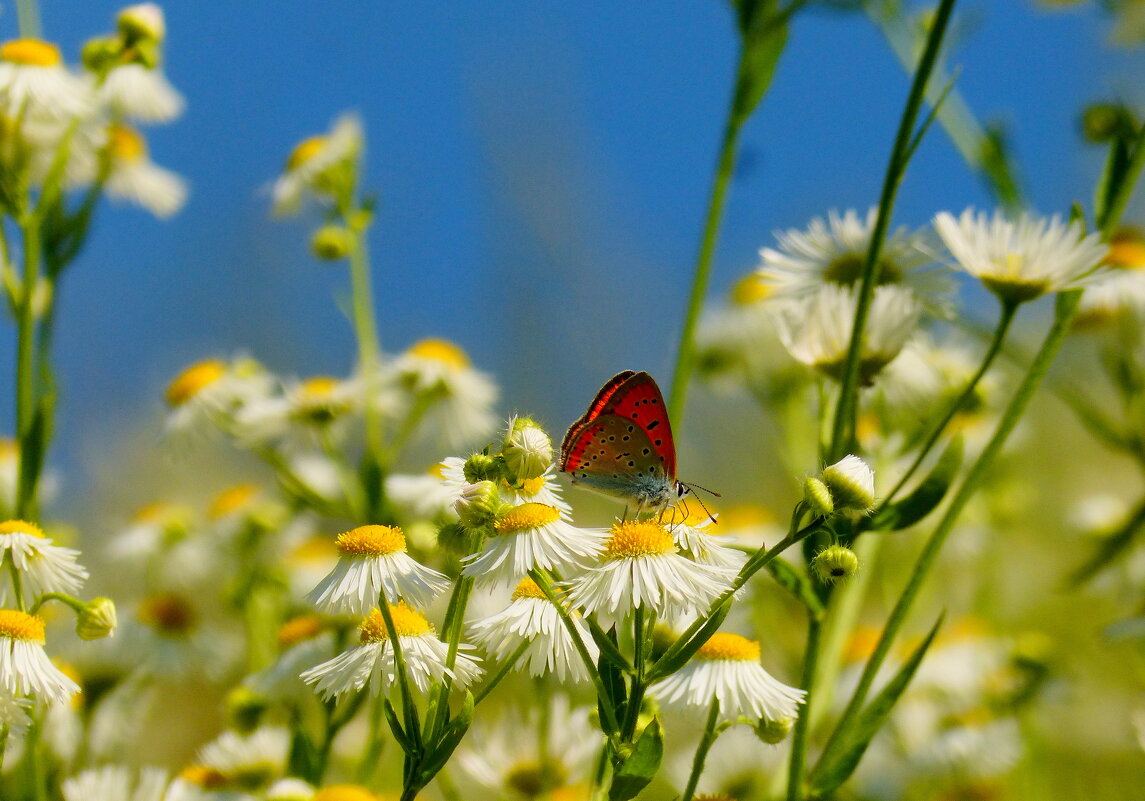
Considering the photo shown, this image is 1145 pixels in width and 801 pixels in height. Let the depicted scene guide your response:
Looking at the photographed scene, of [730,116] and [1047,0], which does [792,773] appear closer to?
[730,116]

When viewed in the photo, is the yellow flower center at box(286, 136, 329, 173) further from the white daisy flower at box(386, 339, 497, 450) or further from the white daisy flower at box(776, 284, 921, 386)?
the white daisy flower at box(776, 284, 921, 386)

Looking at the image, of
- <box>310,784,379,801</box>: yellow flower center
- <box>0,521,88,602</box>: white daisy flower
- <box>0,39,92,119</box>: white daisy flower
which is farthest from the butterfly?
<box>0,39,92,119</box>: white daisy flower

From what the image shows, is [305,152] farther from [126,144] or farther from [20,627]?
[20,627]

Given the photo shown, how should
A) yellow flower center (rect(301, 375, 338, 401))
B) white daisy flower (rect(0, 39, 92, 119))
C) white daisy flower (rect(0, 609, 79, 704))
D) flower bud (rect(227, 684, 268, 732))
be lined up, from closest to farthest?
white daisy flower (rect(0, 609, 79, 704)), flower bud (rect(227, 684, 268, 732)), white daisy flower (rect(0, 39, 92, 119)), yellow flower center (rect(301, 375, 338, 401))

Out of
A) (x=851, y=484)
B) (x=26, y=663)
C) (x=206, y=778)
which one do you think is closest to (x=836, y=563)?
(x=851, y=484)

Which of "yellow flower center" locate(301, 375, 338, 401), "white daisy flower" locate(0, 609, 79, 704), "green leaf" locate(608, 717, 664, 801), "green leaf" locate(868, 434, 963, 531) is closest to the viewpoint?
"green leaf" locate(608, 717, 664, 801)

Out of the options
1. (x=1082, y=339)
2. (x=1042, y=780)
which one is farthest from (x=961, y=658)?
(x=1082, y=339)

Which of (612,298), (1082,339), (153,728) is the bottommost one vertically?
(153,728)
